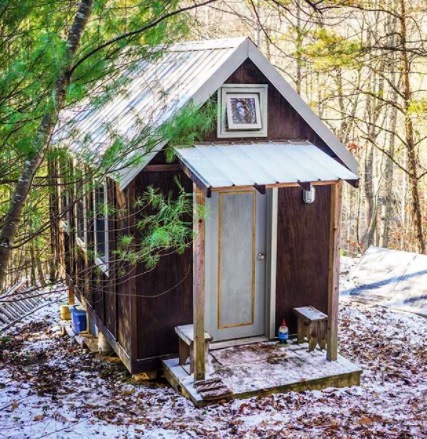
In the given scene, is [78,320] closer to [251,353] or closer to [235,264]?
[235,264]

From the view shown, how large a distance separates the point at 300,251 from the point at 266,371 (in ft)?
6.27

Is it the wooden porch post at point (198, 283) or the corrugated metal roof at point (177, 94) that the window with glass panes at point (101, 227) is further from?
the wooden porch post at point (198, 283)

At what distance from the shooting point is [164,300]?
7.97 m

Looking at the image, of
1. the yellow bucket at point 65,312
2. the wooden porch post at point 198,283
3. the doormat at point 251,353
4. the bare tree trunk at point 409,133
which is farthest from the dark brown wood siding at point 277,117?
the bare tree trunk at point 409,133

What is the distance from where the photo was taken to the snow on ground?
659cm

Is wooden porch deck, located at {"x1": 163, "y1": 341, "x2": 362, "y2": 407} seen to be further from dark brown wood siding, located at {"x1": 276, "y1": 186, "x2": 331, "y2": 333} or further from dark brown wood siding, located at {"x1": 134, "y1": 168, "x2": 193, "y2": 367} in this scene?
dark brown wood siding, located at {"x1": 276, "y1": 186, "x2": 331, "y2": 333}

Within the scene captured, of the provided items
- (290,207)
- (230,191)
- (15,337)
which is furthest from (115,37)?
(15,337)

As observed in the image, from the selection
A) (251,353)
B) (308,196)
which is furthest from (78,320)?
(308,196)

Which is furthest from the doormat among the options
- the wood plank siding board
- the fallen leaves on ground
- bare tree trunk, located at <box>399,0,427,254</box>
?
bare tree trunk, located at <box>399,0,427,254</box>

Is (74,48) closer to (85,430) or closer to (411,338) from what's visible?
(85,430)

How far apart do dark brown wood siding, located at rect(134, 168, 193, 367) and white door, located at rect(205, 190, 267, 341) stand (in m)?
0.39

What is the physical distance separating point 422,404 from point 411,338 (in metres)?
2.51

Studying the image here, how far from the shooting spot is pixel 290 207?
8.67 meters

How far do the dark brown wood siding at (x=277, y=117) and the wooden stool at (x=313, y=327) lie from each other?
223 cm
